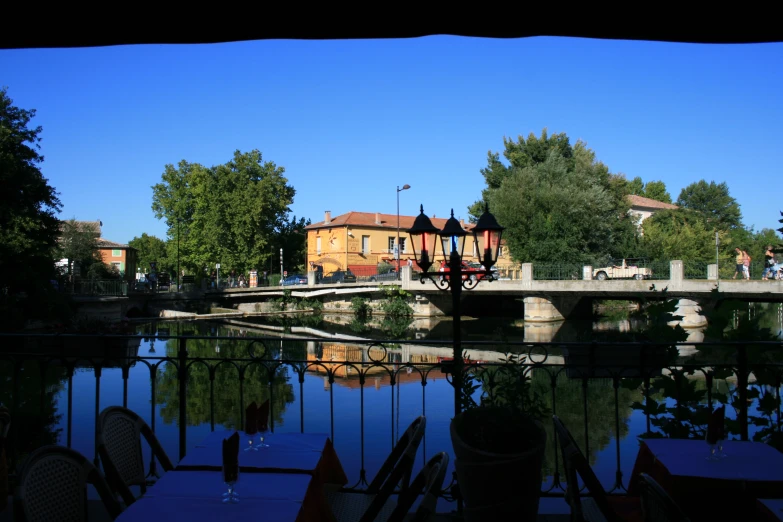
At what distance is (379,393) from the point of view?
1288 centimetres

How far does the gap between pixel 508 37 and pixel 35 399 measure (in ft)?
47.5

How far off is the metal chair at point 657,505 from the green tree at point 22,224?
2199 cm

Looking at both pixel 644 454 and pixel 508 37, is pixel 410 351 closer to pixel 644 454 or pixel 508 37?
pixel 644 454

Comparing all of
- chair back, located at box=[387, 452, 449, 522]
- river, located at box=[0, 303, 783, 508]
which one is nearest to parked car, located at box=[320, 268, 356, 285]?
river, located at box=[0, 303, 783, 508]

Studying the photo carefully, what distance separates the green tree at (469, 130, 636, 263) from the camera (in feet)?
108

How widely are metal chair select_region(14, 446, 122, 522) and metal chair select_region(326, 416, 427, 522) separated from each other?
104 centimetres

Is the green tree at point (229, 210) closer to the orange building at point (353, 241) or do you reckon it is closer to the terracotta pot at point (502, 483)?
the orange building at point (353, 241)

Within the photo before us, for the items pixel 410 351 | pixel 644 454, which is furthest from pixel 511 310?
pixel 644 454

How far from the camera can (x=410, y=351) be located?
20.8 meters

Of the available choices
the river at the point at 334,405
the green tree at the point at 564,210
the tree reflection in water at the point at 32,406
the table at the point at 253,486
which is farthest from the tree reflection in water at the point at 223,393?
the green tree at the point at 564,210

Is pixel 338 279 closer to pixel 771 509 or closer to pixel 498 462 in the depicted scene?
pixel 498 462

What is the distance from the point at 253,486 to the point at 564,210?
32504mm

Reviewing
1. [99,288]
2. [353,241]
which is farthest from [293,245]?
[99,288]

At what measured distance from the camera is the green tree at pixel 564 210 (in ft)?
108
